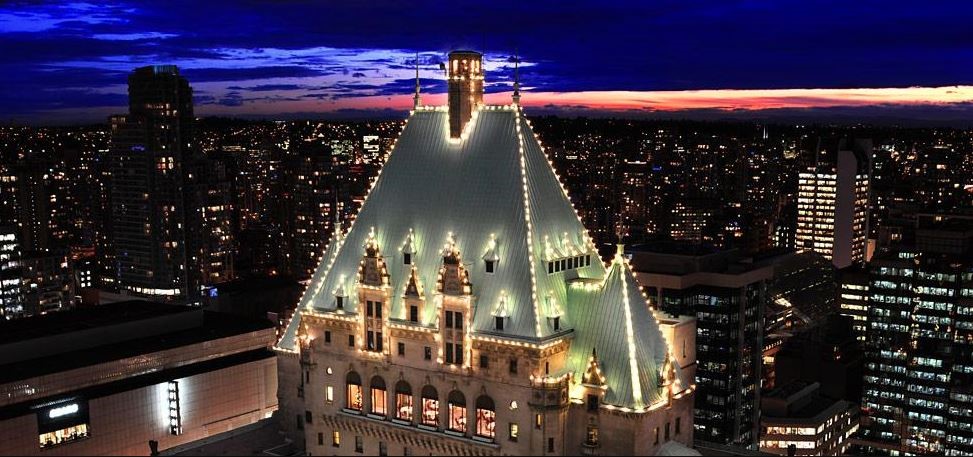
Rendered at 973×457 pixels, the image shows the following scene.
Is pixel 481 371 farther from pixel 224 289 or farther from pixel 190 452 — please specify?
pixel 224 289

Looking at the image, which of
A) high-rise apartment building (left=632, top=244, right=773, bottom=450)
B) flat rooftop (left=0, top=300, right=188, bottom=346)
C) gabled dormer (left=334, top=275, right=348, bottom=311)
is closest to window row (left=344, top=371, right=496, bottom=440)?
gabled dormer (left=334, top=275, right=348, bottom=311)

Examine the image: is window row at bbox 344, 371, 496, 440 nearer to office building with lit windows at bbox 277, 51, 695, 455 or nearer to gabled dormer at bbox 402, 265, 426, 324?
office building with lit windows at bbox 277, 51, 695, 455

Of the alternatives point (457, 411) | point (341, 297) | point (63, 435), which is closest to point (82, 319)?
point (63, 435)

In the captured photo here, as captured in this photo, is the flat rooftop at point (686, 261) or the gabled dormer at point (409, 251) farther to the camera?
the flat rooftop at point (686, 261)

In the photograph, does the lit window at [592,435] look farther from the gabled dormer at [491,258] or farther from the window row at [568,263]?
the gabled dormer at [491,258]

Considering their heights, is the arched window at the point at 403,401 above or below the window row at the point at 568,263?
below

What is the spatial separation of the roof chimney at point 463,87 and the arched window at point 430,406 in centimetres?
1850

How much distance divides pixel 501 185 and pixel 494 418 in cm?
1585

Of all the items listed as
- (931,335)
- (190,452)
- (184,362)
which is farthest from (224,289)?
(931,335)

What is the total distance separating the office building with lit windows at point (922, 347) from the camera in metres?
162

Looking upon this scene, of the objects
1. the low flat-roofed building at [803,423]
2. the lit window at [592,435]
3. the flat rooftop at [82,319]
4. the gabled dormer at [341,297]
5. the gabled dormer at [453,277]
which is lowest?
the low flat-roofed building at [803,423]

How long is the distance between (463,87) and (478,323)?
1787cm

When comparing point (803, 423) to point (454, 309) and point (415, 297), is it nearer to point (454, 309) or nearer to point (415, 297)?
point (454, 309)

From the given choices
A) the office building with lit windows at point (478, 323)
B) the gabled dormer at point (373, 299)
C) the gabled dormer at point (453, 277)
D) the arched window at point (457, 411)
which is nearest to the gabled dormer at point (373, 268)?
the gabled dormer at point (373, 299)
